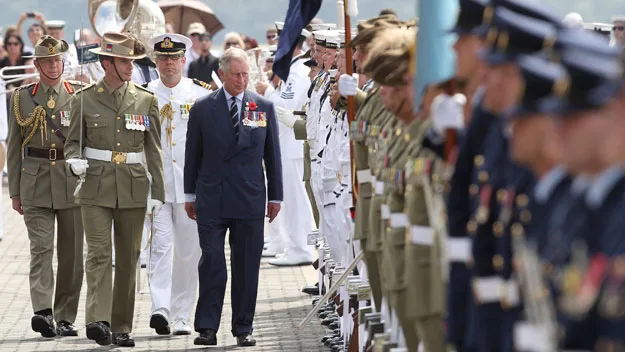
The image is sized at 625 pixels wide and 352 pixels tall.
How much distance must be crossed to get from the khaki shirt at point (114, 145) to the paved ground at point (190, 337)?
1.08 meters

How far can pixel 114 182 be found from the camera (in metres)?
11.2

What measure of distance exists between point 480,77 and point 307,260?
1134 cm

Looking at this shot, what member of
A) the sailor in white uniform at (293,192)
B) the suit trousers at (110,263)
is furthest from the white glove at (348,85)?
the sailor in white uniform at (293,192)

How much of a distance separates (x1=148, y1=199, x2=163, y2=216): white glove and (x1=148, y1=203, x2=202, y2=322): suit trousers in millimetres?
150

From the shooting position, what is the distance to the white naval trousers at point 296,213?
16.7 metres

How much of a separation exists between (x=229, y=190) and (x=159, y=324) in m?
1.34

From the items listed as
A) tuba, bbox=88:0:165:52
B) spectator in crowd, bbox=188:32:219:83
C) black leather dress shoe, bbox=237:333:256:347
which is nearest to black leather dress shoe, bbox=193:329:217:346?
Result: black leather dress shoe, bbox=237:333:256:347

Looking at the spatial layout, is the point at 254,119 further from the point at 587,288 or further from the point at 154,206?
the point at 587,288

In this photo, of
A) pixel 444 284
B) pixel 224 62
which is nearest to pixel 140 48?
pixel 224 62

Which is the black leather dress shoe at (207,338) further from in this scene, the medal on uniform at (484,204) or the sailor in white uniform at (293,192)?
the medal on uniform at (484,204)

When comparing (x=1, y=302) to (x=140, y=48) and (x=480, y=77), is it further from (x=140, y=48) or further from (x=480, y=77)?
(x=480, y=77)

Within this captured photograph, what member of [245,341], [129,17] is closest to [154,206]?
[245,341]

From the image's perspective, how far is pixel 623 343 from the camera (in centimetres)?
440

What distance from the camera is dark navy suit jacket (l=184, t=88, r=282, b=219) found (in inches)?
445
